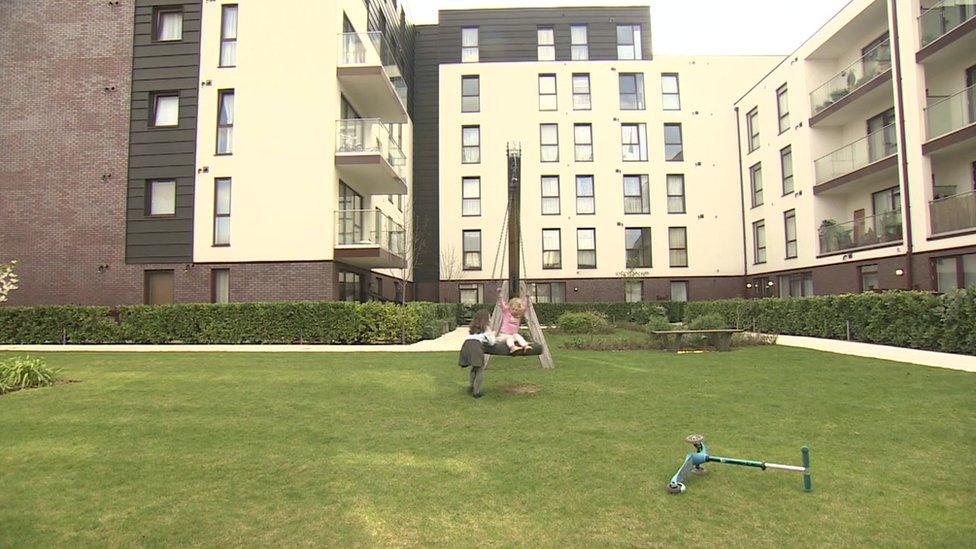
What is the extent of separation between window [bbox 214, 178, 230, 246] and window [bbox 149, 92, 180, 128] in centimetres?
264

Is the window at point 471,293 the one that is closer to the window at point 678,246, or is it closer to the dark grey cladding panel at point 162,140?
the window at point 678,246

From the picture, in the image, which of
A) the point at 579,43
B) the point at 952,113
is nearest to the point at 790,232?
the point at 952,113

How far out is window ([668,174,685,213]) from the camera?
29812 millimetres

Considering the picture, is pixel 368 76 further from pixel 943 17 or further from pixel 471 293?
pixel 943 17

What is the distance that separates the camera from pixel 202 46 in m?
17.8

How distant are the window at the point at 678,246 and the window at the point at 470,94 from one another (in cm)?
1247

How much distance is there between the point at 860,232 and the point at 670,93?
14.2m

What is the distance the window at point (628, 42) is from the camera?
103 ft

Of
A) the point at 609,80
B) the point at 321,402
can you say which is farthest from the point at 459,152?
the point at 321,402

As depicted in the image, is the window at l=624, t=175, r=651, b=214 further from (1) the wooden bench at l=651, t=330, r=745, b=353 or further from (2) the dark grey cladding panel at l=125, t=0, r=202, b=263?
(2) the dark grey cladding panel at l=125, t=0, r=202, b=263

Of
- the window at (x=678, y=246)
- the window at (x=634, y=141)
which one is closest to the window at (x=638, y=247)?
the window at (x=678, y=246)

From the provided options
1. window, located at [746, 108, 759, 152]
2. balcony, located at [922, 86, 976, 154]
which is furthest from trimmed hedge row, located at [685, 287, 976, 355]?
window, located at [746, 108, 759, 152]

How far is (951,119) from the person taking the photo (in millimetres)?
15477

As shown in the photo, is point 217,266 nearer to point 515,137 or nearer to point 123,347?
point 123,347
